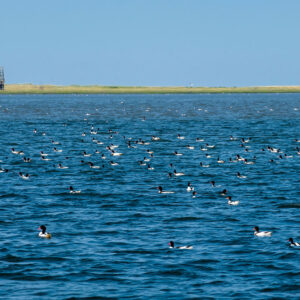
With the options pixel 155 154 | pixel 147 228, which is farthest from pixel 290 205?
pixel 155 154

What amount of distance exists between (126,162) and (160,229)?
2753cm

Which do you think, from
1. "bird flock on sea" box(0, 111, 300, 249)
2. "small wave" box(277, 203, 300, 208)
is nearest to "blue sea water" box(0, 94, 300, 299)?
"small wave" box(277, 203, 300, 208)

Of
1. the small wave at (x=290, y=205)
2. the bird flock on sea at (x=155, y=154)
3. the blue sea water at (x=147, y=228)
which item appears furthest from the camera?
the bird flock on sea at (x=155, y=154)

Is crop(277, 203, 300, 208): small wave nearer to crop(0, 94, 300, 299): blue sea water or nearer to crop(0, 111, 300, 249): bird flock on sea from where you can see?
crop(0, 94, 300, 299): blue sea water

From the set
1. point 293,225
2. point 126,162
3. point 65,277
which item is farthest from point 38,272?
point 126,162

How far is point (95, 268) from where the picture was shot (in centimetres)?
2694

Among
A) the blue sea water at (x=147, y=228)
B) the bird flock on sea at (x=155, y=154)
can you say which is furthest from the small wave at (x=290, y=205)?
the bird flock on sea at (x=155, y=154)

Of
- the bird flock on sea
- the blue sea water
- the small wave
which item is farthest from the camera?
the bird flock on sea

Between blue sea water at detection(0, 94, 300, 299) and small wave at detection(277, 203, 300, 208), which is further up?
small wave at detection(277, 203, 300, 208)

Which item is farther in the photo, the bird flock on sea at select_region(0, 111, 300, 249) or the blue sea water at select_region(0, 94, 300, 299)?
the bird flock on sea at select_region(0, 111, 300, 249)

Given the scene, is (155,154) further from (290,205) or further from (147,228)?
(147,228)

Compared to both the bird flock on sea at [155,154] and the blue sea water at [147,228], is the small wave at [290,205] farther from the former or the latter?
the bird flock on sea at [155,154]

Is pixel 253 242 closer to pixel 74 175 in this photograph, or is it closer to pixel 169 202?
pixel 169 202

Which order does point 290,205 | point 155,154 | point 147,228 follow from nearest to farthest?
point 147,228 < point 290,205 < point 155,154
